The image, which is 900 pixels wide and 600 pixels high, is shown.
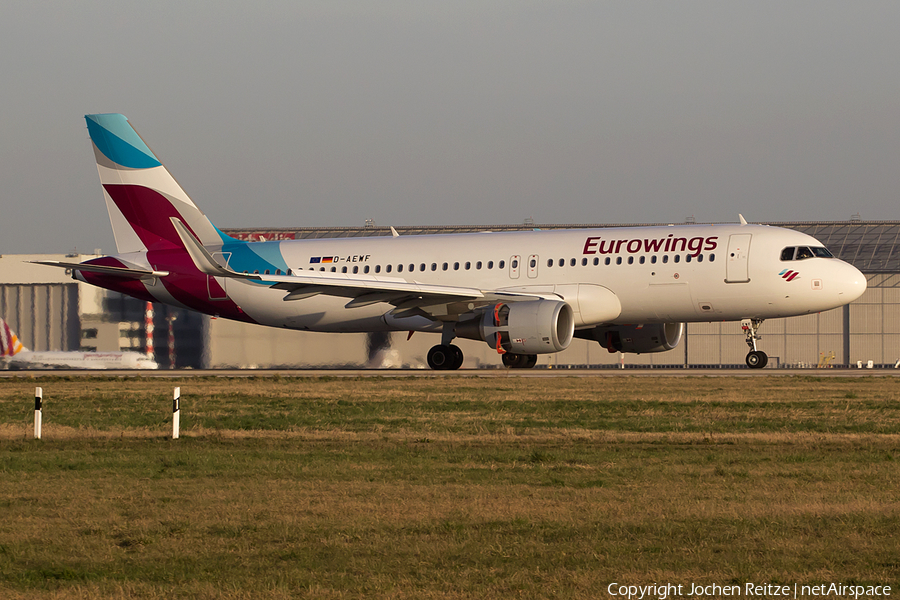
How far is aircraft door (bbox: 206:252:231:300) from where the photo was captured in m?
35.0

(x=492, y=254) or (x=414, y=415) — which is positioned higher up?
(x=492, y=254)

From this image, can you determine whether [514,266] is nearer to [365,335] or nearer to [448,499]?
[365,335]

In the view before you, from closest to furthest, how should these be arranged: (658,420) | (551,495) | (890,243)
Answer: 1. (551,495)
2. (658,420)
3. (890,243)

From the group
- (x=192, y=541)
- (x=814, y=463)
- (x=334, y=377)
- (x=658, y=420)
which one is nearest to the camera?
(x=192, y=541)

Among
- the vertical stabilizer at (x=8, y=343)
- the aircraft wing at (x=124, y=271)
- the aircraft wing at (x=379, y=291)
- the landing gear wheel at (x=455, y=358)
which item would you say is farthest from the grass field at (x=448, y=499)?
the vertical stabilizer at (x=8, y=343)

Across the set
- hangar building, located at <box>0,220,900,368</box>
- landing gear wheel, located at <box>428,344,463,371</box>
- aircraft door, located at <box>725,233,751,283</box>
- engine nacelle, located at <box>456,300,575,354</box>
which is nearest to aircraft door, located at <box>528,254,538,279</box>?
engine nacelle, located at <box>456,300,575,354</box>

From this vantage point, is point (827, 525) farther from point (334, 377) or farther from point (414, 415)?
point (334, 377)

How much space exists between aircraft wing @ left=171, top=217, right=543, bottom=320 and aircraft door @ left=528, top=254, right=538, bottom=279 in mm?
848

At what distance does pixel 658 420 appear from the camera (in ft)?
56.2

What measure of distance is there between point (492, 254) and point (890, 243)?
30531 millimetres

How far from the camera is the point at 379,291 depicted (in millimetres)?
31031

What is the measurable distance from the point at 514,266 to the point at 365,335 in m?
13.3

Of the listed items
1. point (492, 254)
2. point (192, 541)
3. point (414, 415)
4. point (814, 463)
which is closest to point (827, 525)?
point (814, 463)

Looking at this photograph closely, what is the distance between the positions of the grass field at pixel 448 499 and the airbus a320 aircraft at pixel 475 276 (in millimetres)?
9851
